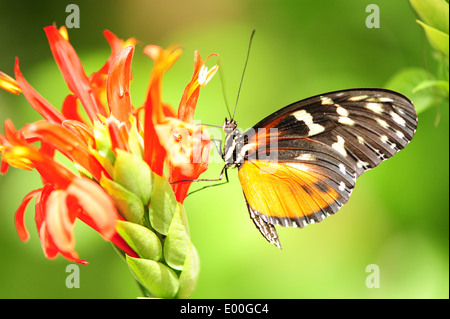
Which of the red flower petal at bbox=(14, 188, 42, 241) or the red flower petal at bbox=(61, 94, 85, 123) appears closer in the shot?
the red flower petal at bbox=(14, 188, 42, 241)

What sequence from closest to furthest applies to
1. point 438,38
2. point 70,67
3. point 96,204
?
point 96,204, point 70,67, point 438,38
